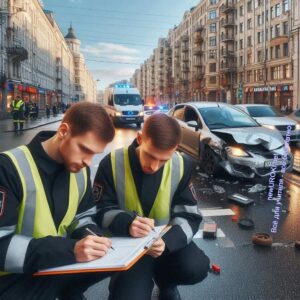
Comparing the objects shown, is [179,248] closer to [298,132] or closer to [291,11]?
[298,132]

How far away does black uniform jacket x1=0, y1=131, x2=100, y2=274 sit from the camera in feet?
6.89

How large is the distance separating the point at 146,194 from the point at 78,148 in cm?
74

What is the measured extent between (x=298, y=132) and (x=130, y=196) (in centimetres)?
1328

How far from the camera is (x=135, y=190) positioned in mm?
2824

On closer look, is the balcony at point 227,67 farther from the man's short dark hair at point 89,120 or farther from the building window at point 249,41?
the man's short dark hair at point 89,120

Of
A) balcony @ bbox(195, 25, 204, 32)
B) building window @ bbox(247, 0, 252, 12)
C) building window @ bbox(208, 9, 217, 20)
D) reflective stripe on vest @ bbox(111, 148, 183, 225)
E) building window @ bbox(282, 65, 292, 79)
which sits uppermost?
building window @ bbox(208, 9, 217, 20)

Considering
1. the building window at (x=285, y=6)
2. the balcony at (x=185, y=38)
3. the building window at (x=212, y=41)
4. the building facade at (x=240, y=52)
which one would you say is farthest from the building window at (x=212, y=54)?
the building window at (x=285, y=6)

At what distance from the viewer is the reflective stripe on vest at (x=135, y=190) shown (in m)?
2.83

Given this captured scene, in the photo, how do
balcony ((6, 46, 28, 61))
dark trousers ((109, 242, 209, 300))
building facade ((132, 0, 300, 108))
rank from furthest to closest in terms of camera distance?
building facade ((132, 0, 300, 108))
balcony ((6, 46, 28, 61))
dark trousers ((109, 242, 209, 300))

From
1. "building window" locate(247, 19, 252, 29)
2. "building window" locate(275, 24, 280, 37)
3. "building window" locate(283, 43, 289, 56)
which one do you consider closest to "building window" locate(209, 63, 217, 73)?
"building window" locate(247, 19, 252, 29)

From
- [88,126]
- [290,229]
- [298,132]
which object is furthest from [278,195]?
[298,132]

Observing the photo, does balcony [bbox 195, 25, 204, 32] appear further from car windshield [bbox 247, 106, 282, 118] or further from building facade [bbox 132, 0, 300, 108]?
car windshield [bbox 247, 106, 282, 118]

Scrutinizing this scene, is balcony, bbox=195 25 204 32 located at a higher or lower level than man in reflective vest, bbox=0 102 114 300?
higher

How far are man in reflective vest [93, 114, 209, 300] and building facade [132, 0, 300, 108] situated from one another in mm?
40437
